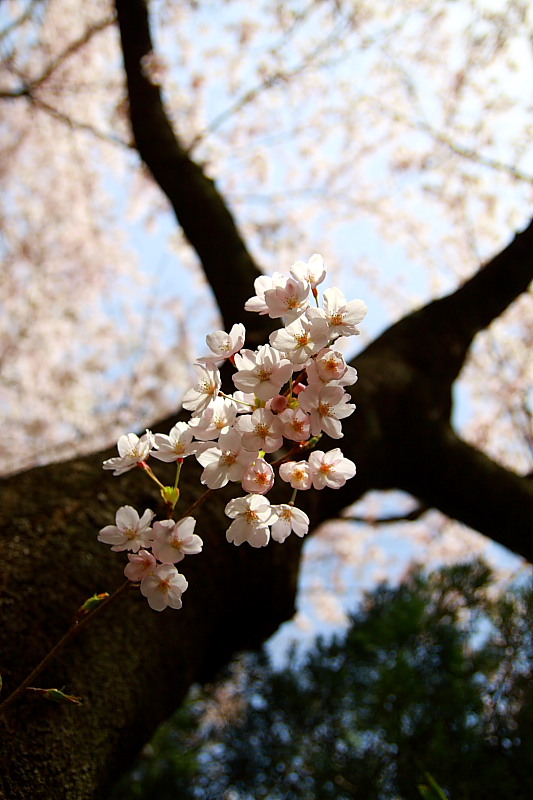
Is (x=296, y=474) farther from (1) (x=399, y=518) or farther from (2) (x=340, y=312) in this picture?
(1) (x=399, y=518)

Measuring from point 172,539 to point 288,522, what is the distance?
7.3 inches

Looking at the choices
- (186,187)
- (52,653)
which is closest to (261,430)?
(52,653)

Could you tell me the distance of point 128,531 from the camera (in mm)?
787

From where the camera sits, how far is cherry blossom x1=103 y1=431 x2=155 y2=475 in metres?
0.82

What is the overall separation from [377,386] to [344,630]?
3.85 ft

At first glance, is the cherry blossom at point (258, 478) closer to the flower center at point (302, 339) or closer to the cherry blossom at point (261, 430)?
the cherry blossom at point (261, 430)

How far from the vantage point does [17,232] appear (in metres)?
8.52

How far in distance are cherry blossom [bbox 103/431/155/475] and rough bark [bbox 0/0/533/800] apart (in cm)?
57

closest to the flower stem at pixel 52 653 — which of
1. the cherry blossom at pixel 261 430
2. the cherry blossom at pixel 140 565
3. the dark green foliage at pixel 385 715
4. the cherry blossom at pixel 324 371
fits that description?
the cherry blossom at pixel 140 565

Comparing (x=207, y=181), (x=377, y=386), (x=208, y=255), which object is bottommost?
(x=377, y=386)

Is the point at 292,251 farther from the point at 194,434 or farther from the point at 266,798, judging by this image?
the point at 194,434

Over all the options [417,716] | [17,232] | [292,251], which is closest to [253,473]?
[417,716]

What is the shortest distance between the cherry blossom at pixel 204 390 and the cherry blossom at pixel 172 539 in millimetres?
169

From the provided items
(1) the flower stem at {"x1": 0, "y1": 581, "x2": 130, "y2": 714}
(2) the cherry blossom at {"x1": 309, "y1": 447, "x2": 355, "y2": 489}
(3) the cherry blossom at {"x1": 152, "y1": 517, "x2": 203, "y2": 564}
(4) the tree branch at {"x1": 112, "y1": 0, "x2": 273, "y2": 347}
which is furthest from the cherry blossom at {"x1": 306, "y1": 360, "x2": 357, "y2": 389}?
(4) the tree branch at {"x1": 112, "y1": 0, "x2": 273, "y2": 347}
